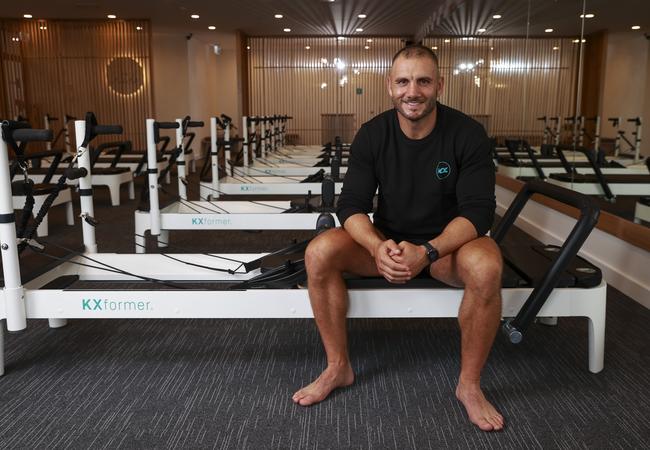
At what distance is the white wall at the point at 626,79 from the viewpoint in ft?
11.2

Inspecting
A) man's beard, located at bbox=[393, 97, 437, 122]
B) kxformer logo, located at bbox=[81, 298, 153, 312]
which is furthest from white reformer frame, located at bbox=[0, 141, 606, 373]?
man's beard, located at bbox=[393, 97, 437, 122]

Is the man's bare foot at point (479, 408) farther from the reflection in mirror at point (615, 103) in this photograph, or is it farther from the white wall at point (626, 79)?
the white wall at point (626, 79)

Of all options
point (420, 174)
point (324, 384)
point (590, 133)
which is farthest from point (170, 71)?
point (324, 384)

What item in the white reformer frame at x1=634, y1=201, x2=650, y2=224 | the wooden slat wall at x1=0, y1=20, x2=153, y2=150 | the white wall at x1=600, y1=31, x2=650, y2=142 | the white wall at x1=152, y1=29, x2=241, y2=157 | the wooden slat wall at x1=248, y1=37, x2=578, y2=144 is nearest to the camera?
the white reformer frame at x1=634, y1=201, x2=650, y2=224

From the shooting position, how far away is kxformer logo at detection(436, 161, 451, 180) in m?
2.04

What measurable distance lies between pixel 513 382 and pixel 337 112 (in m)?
11.2

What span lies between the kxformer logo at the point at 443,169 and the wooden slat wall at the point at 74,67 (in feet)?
33.6

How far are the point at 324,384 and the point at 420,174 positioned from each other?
804 millimetres

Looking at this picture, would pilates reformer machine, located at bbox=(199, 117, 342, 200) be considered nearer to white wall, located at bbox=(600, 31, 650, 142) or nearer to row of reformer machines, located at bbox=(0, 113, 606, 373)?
white wall, located at bbox=(600, 31, 650, 142)

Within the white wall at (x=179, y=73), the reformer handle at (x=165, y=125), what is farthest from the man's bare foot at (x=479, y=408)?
the white wall at (x=179, y=73)

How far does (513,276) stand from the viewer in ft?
7.03

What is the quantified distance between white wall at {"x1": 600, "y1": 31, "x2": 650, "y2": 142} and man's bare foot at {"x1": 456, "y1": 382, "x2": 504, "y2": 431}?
2271 mm

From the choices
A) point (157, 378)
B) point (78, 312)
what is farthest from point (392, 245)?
point (78, 312)

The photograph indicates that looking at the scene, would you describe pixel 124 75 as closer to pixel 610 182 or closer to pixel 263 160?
pixel 263 160
